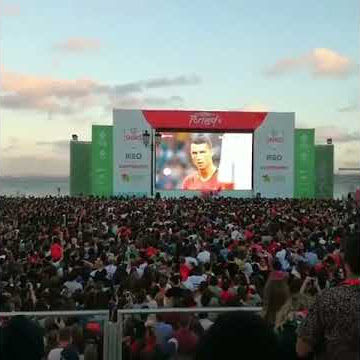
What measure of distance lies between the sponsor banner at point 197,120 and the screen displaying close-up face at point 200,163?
442mm

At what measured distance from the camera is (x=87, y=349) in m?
4.14

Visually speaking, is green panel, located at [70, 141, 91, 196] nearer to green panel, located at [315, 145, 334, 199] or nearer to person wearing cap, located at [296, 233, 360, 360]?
green panel, located at [315, 145, 334, 199]

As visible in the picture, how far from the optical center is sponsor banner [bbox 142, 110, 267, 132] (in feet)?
127

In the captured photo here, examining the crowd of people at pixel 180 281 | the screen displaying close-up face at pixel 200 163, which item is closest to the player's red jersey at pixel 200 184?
the screen displaying close-up face at pixel 200 163

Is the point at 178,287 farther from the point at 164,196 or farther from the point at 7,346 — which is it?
the point at 164,196

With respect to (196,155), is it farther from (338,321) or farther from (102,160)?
(338,321)

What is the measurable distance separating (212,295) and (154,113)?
32.3 metres

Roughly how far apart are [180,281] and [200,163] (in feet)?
97.1

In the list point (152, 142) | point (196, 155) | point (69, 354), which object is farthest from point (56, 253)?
point (152, 142)

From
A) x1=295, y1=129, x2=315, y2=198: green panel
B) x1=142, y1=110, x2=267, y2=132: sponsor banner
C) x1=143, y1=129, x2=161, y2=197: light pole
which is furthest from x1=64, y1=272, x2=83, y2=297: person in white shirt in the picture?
x1=295, y1=129, x2=315, y2=198: green panel

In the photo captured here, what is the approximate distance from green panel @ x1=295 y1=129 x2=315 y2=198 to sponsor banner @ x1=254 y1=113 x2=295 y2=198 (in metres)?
0.94

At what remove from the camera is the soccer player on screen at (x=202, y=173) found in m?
37.7

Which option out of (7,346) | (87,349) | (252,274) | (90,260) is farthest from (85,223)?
(7,346)

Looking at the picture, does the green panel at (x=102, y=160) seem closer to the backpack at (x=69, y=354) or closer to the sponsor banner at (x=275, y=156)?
the sponsor banner at (x=275, y=156)
